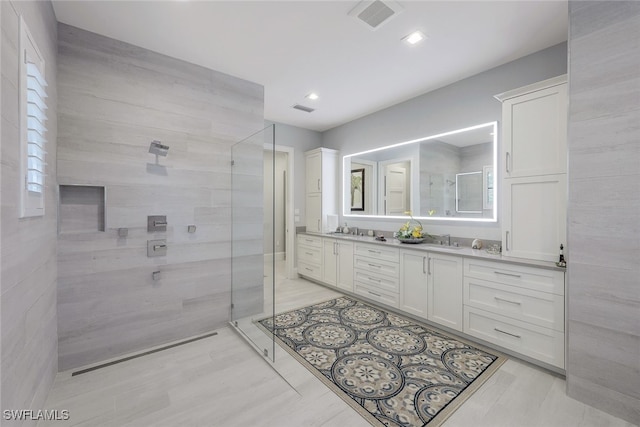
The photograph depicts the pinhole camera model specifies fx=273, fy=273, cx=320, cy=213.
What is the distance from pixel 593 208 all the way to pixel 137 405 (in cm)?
317

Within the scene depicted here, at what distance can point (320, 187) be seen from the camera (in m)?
4.62

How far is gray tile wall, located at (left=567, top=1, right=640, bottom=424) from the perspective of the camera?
159 centimetres

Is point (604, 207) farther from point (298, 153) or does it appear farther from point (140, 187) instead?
point (298, 153)

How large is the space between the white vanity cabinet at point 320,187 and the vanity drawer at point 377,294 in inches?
50.6

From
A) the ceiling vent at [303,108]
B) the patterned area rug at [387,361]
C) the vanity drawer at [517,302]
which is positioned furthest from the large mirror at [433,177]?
the patterned area rug at [387,361]

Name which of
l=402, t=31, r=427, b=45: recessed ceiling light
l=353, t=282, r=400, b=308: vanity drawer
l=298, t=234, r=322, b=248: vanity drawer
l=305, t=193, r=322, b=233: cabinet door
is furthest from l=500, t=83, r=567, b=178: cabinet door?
l=305, t=193, r=322, b=233: cabinet door

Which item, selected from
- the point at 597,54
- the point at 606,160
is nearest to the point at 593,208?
the point at 606,160

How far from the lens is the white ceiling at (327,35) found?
6.58 ft

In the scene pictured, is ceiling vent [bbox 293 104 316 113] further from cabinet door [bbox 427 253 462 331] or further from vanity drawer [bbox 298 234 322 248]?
cabinet door [bbox 427 253 462 331]

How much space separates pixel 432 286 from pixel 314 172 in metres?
2.73

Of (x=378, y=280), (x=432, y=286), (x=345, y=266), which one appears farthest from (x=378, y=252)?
(x=432, y=286)

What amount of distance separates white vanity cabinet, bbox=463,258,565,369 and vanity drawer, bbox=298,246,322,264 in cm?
227

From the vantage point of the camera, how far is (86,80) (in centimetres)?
222

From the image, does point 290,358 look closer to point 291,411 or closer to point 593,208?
point 291,411
